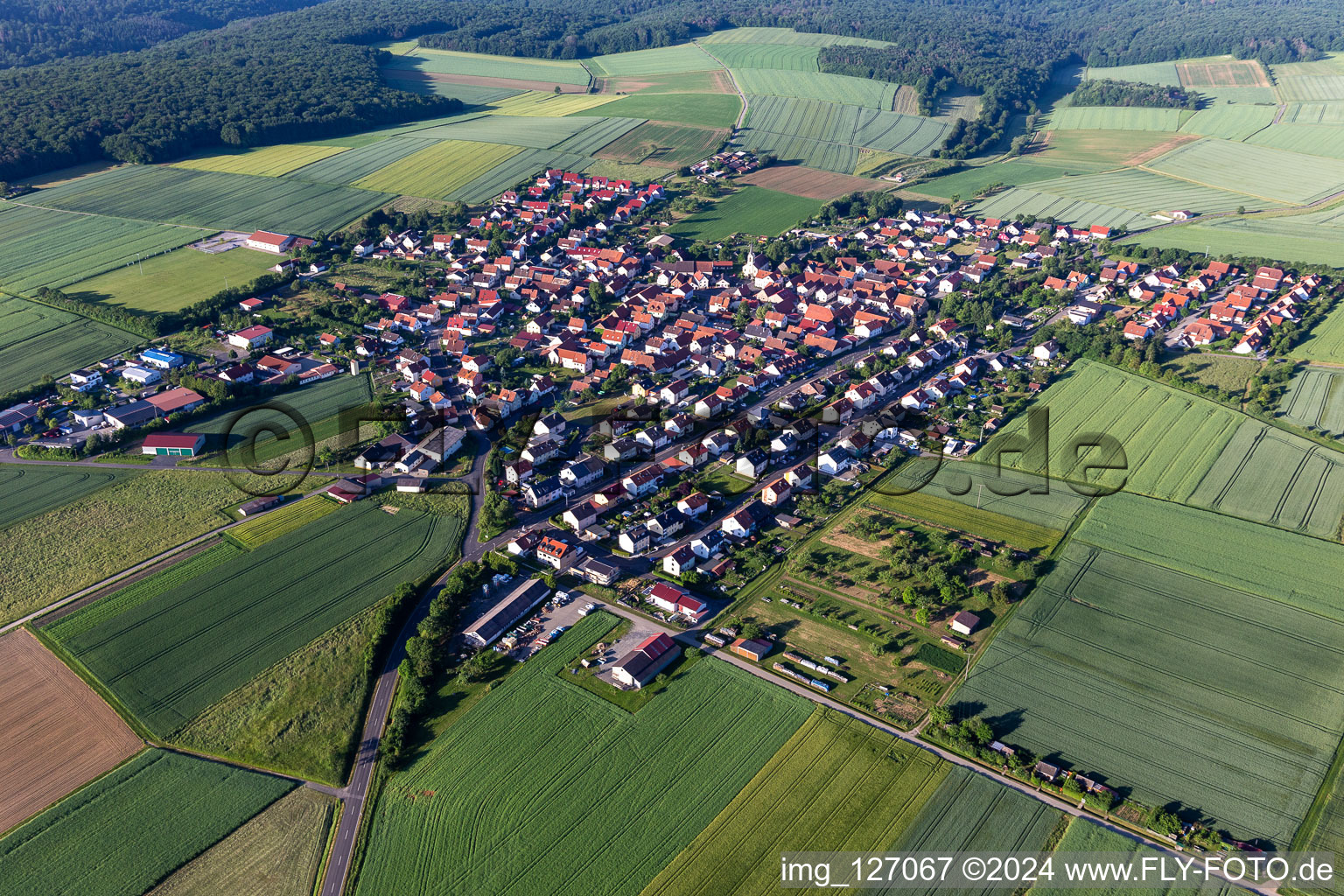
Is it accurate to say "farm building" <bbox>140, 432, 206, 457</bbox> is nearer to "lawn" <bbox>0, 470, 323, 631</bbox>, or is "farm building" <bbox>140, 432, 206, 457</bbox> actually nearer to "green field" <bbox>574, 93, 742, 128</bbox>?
"lawn" <bbox>0, 470, 323, 631</bbox>

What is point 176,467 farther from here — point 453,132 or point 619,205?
point 453,132

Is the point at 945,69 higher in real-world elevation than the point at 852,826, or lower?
higher

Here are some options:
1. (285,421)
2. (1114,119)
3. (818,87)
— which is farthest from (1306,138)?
(285,421)

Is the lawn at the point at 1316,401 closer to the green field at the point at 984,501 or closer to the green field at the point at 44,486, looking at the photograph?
the green field at the point at 984,501

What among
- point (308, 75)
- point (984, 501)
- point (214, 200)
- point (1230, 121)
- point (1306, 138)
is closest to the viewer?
point (984, 501)

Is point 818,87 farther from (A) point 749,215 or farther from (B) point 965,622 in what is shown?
(B) point 965,622

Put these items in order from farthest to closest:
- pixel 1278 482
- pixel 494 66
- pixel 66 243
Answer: pixel 494 66 → pixel 66 243 → pixel 1278 482

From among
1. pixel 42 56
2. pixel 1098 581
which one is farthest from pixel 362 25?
pixel 1098 581
